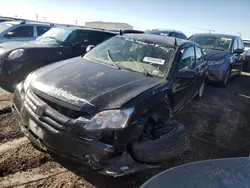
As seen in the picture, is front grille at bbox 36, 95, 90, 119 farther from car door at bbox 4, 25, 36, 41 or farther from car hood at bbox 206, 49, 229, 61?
car door at bbox 4, 25, 36, 41

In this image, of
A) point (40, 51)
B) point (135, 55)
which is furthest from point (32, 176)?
point (40, 51)

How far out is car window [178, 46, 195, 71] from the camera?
168 inches

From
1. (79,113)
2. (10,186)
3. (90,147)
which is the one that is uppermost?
(79,113)

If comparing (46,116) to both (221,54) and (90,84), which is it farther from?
(221,54)

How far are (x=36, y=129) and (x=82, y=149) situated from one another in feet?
2.21

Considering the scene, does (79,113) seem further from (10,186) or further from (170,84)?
(170,84)

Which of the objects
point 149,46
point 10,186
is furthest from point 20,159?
point 149,46

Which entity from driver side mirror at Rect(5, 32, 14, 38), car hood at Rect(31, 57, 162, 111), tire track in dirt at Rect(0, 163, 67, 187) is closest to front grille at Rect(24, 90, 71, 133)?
car hood at Rect(31, 57, 162, 111)

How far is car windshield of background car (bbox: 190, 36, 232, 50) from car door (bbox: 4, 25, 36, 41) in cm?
608

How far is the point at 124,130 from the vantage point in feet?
8.97

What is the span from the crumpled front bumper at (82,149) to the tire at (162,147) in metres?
0.09

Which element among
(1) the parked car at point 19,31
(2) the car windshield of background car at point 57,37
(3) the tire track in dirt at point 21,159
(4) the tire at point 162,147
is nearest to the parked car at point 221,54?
(2) the car windshield of background car at point 57,37

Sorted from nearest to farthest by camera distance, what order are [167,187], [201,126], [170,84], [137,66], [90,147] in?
1. [167,187]
2. [90,147]
3. [170,84]
4. [137,66]
5. [201,126]

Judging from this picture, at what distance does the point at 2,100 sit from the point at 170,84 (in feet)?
10.9
